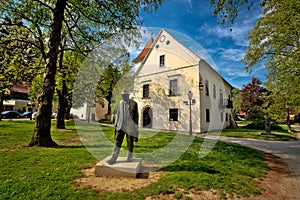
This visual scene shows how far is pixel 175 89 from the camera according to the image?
17.7m

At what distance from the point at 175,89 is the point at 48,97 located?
43.3 feet

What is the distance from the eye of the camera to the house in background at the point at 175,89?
53.2 ft

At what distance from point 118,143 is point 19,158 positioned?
3346mm

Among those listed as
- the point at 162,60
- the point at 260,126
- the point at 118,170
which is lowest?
the point at 260,126

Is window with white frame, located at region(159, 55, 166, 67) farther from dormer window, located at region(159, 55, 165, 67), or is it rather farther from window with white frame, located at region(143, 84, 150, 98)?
window with white frame, located at region(143, 84, 150, 98)

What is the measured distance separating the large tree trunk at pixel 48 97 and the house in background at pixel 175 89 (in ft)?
37.8

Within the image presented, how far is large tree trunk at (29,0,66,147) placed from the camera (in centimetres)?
650

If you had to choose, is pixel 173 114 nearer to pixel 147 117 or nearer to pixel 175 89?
pixel 175 89

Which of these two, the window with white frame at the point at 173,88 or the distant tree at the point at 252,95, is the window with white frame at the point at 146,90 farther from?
the distant tree at the point at 252,95

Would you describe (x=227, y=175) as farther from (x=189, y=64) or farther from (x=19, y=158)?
(x=189, y=64)

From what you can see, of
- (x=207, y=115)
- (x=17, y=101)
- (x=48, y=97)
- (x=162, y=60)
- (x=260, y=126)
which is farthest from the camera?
(x=17, y=101)

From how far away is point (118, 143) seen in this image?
4.42m

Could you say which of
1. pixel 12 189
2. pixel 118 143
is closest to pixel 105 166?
pixel 118 143

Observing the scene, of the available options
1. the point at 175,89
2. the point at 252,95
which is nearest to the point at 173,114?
the point at 175,89
